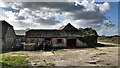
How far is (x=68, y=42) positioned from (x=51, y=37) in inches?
133

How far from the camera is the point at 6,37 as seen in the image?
33.5 metres

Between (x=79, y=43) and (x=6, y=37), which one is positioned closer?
(x=6, y=37)

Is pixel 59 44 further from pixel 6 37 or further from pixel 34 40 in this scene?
pixel 6 37

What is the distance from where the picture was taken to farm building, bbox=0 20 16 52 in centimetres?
3168

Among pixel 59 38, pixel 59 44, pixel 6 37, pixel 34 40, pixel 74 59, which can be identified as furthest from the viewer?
pixel 59 38

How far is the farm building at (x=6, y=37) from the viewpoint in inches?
1247

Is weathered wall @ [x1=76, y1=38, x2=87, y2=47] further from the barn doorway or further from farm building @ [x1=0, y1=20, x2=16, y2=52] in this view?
farm building @ [x1=0, y1=20, x2=16, y2=52]

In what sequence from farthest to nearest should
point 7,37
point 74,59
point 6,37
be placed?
point 7,37
point 6,37
point 74,59

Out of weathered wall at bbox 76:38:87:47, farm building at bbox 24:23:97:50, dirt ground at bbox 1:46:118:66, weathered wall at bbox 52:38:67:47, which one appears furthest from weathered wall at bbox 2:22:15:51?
weathered wall at bbox 76:38:87:47

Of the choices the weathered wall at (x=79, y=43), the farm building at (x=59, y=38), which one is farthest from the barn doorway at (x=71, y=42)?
the weathered wall at (x=79, y=43)

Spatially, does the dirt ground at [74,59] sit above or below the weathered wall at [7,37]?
below

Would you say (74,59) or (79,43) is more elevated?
(74,59)

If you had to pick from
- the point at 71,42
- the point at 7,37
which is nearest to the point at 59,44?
the point at 71,42

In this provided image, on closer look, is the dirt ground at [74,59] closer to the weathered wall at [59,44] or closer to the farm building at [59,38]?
the weathered wall at [59,44]
